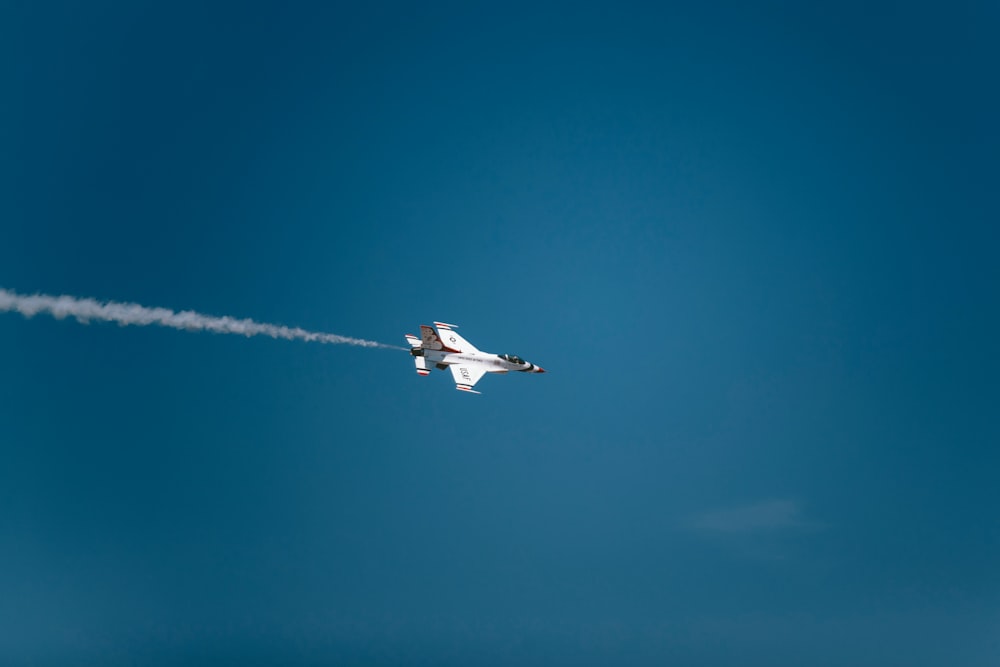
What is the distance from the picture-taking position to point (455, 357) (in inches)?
4286

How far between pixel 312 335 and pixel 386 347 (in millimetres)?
8887

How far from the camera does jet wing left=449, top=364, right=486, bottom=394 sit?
354 ft

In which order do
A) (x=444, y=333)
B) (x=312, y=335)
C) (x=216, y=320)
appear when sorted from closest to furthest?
1. (x=216, y=320)
2. (x=312, y=335)
3. (x=444, y=333)

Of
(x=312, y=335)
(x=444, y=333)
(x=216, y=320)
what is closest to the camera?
(x=216, y=320)

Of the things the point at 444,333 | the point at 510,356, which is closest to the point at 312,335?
the point at 444,333

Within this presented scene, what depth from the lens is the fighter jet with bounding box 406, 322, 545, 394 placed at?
Result: 108 metres

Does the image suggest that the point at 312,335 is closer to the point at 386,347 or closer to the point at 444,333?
the point at 386,347

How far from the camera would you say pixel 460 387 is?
353 feet

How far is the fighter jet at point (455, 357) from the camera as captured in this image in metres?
108

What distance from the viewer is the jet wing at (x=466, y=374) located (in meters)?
108

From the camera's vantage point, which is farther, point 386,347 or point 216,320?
point 386,347

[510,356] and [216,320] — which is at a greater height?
[510,356]

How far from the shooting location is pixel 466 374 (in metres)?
109

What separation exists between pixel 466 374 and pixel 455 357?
8.22 feet
